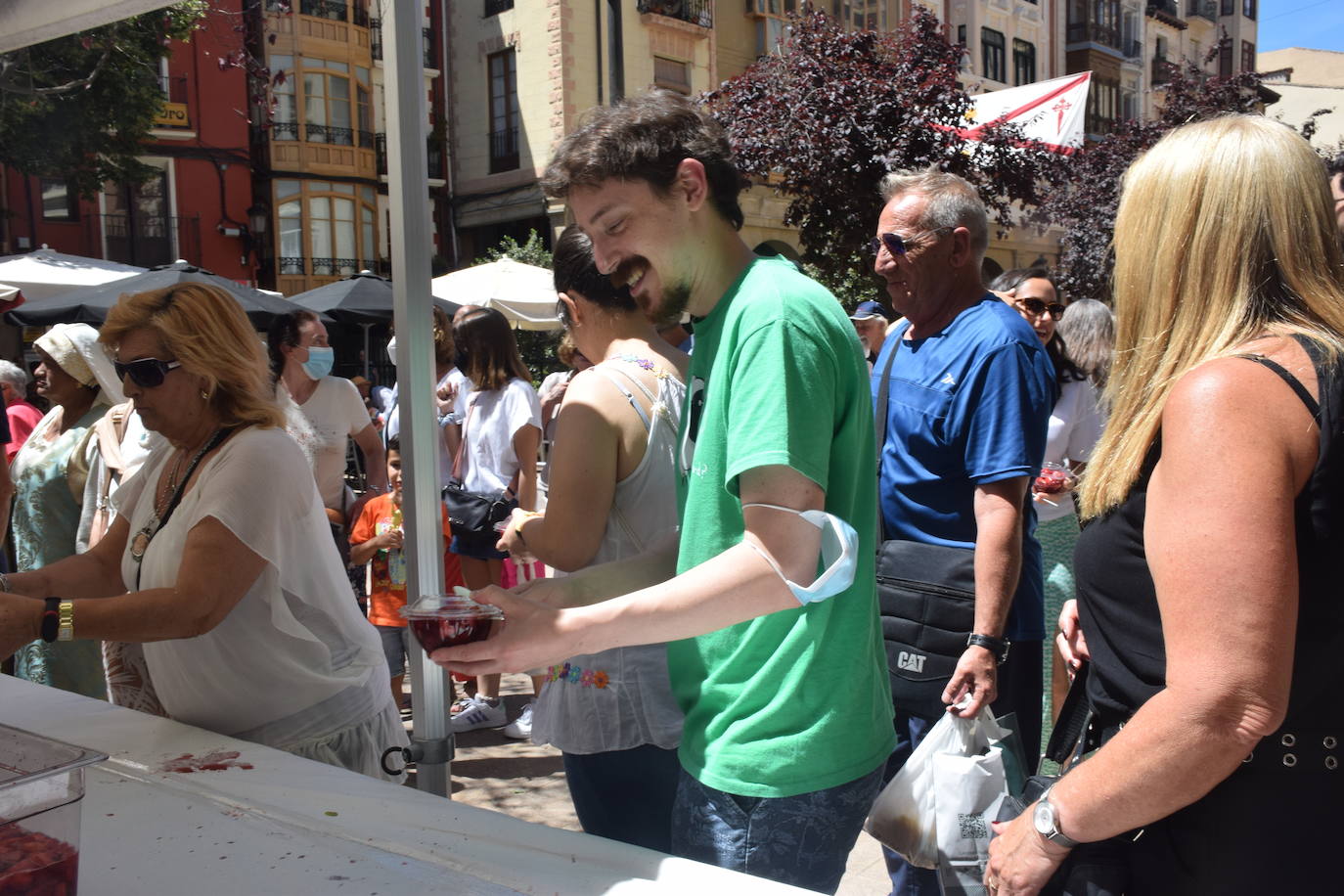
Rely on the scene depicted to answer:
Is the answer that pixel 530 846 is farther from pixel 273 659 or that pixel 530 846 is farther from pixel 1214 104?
pixel 1214 104

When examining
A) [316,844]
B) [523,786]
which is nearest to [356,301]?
[523,786]

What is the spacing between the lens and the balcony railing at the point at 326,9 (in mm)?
23547

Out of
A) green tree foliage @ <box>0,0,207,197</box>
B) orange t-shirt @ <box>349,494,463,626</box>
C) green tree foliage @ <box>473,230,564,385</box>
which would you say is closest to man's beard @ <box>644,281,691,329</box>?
orange t-shirt @ <box>349,494,463,626</box>

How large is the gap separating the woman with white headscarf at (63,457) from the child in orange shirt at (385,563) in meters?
1.07

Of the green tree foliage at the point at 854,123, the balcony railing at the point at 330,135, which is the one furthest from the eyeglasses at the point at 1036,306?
the balcony railing at the point at 330,135

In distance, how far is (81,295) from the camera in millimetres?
9141

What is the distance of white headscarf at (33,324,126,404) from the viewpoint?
4219 millimetres

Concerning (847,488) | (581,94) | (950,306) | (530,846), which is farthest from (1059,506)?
(581,94)

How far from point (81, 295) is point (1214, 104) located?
15.8m

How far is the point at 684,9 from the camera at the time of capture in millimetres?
22562

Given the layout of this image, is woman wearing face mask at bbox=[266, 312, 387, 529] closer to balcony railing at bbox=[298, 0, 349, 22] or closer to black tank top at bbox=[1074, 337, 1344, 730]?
black tank top at bbox=[1074, 337, 1344, 730]

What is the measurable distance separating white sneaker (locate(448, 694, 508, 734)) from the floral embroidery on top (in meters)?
2.95

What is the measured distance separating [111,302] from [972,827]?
894 cm

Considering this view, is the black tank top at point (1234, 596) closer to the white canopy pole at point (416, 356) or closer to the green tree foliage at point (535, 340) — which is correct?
the white canopy pole at point (416, 356)
